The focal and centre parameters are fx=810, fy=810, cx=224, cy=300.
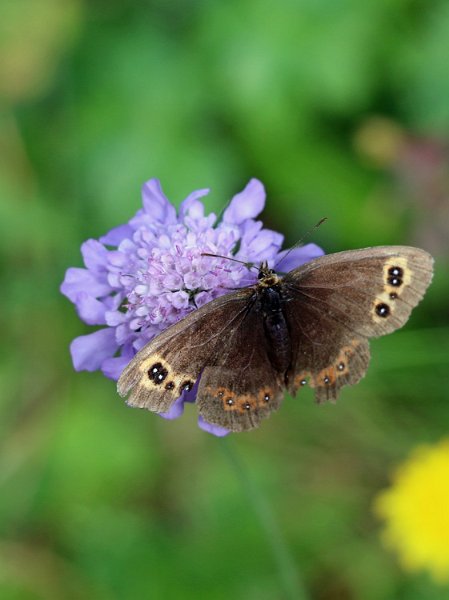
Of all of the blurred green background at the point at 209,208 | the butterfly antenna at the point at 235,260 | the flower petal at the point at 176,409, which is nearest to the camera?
the flower petal at the point at 176,409

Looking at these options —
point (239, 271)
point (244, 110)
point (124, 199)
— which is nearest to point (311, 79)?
point (244, 110)

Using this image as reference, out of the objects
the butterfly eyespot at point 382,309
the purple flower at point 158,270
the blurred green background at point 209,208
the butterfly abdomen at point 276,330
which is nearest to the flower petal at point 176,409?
the purple flower at point 158,270

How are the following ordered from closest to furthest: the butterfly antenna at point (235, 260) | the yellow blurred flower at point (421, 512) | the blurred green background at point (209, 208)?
the butterfly antenna at point (235, 260) < the yellow blurred flower at point (421, 512) < the blurred green background at point (209, 208)

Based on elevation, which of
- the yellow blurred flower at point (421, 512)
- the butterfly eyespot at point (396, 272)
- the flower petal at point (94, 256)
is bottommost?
the yellow blurred flower at point (421, 512)

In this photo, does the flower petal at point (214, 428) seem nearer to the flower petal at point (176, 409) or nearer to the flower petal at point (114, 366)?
the flower petal at point (176, 409)

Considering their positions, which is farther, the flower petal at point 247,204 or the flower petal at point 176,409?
the flower petal at point 247,204

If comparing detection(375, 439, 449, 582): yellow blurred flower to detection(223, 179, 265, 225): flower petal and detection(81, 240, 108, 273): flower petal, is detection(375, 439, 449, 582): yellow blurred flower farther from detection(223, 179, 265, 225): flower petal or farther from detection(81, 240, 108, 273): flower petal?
detection(81, 240, 108, 273): flower petal
